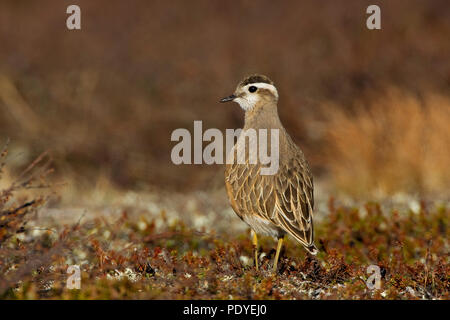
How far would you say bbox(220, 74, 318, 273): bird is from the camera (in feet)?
20.6

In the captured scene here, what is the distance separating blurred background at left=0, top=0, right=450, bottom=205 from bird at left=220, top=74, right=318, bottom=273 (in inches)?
221

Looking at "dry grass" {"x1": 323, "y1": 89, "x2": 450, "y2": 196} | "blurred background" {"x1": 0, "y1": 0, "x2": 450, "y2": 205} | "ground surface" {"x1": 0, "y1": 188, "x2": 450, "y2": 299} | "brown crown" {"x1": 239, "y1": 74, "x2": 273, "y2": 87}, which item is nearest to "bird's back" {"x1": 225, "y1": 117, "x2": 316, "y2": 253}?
"ground surface" {"x1": 0, "y1": 188, "x2": 450, "y2": 299}

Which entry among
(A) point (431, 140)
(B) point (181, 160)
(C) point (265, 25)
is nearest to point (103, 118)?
(B) point (181, 160)

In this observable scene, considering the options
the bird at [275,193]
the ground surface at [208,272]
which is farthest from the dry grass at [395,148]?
the bird at [275,193]

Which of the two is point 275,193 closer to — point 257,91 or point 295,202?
point 295,202

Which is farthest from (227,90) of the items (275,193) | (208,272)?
(208,272)

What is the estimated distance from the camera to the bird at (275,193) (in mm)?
6293

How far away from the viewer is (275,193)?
21.1 ft

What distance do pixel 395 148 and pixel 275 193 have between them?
21.3 ft

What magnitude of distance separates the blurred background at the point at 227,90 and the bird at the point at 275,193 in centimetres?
561

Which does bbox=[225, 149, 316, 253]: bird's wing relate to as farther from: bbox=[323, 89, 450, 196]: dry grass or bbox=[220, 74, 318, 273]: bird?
bbox=[323, 89, 450, 196]: dry grass

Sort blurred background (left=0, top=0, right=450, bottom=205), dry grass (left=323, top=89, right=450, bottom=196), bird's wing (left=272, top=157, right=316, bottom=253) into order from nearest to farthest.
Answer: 1. bird's wing (left=272, top=157, right=316, bottom=253)
2. dry grass (left=323, top=89, right=450, bottom=196)
3. blurred background (left=0, top=0, right=450, bottom=205)

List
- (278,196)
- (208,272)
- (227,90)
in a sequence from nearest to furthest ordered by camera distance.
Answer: (208,272)
(278,196)
(227,90)

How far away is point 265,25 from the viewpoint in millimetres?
18594
